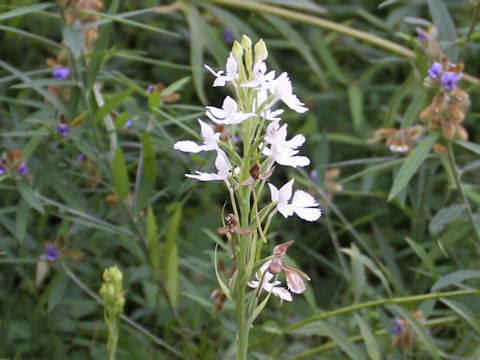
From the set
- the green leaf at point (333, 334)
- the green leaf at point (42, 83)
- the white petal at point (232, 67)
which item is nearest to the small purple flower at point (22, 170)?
the green leaf at point (42, 83)

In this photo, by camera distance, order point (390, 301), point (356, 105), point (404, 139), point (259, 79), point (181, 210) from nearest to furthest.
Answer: point (259, 79), point (390, 301), point (404, 139), point (181, 210), point (356, 105)

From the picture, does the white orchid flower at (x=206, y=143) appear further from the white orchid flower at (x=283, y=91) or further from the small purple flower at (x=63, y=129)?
the small purple flower at (x=63, y=129)

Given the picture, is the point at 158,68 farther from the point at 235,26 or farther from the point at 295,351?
the point at 295,351

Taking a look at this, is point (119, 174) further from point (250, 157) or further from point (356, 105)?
point (356, 105)

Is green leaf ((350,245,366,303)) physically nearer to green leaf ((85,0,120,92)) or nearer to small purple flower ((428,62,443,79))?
small purple flower ((428,62,443,79))

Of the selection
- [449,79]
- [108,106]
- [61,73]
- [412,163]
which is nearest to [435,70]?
[449,79]

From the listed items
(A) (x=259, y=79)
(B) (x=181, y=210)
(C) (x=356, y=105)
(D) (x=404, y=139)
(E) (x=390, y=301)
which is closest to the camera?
(A) (x=259, y=79)

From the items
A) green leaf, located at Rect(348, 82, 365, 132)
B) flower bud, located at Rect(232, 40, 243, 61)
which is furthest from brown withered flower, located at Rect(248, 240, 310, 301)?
green leaf, located at Rect(348, 82, 365, 132)

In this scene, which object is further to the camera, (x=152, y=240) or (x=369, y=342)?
(x=152, y=240)
